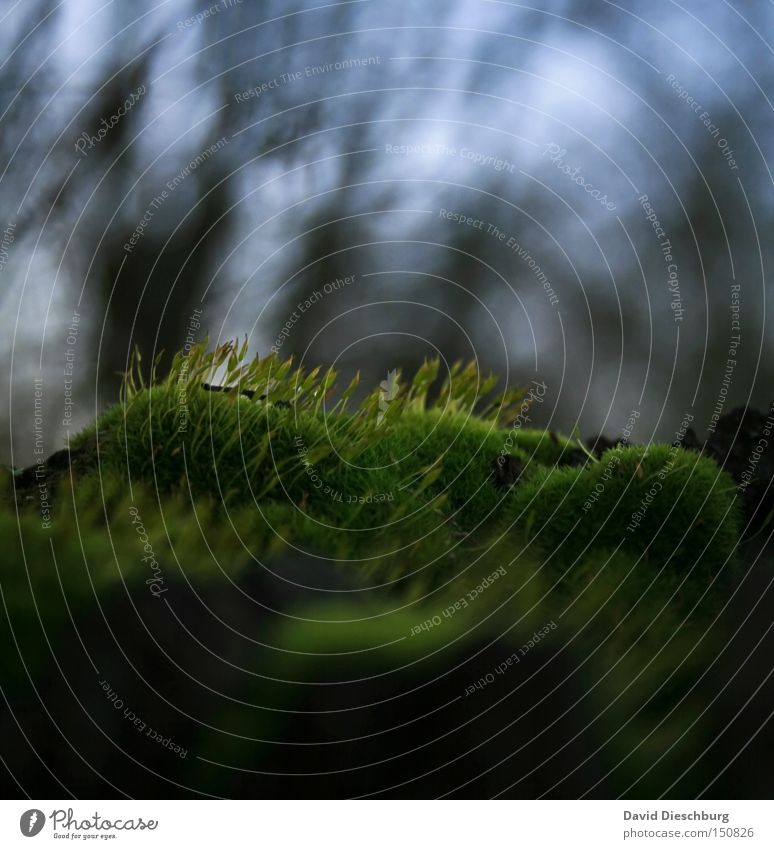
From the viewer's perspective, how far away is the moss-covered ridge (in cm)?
197

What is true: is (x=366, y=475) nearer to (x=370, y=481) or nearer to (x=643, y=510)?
(x=370, y=481)

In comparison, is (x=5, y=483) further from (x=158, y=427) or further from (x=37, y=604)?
(x=37, y=604)

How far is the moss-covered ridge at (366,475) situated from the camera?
6.48 ft

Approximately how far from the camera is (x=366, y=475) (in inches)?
82.0

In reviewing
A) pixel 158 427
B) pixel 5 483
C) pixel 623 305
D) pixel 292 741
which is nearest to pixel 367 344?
pixel 158 427

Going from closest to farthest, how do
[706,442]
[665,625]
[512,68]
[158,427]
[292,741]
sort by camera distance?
[292,741], [665,625], [158,427], [706,442], [512,68]

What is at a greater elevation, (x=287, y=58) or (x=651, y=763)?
(x=287, y=58)

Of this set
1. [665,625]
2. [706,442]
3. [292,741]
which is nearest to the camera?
[292,741]

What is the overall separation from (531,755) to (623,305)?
5.10ft

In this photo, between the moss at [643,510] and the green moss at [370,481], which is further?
the moss at [643,510]

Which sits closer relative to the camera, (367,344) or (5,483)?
(5,483)

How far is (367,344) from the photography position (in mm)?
2312

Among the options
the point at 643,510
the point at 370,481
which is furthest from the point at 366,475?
the point at 643,510

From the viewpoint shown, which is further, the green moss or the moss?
the moss
